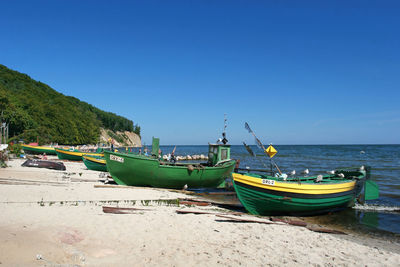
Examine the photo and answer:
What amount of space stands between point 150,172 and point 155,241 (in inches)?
340

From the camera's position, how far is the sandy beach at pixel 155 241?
5453mm

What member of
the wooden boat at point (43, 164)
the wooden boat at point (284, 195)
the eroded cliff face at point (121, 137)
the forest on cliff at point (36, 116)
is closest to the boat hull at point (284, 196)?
the wooden boat at point (284, 195)

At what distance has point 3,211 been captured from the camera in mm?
8070

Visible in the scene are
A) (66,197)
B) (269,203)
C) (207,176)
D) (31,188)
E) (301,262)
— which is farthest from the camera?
(207,176)

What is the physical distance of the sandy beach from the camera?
545 centimetres

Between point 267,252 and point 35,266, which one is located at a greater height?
point 35,266

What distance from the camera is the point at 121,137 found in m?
133

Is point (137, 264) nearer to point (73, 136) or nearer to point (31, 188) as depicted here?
point (31, 188)

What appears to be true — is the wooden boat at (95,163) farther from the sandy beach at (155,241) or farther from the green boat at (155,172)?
the sandy beach at (155,241)

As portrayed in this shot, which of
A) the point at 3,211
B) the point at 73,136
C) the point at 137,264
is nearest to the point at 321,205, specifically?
the point at 137,264

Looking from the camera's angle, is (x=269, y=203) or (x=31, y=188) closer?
(x=269, y=203)

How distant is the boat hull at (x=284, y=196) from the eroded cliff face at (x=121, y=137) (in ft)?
353

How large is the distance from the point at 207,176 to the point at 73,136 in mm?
66794


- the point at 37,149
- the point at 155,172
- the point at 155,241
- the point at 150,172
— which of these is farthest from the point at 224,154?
the point at 37,149
